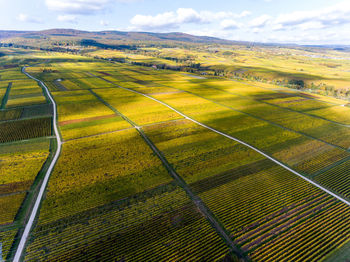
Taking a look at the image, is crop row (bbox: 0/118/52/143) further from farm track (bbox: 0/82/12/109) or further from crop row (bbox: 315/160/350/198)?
crop row (bbox: 315/160/350/198)

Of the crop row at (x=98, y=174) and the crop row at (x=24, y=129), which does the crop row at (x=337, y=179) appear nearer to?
the crop row at (x=98, y=174)

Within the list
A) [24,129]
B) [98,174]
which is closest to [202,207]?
[98,174]

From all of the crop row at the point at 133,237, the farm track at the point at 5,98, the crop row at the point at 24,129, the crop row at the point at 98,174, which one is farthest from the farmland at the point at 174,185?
the farm track at the point at 5,98

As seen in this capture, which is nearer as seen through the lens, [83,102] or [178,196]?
[178,196]

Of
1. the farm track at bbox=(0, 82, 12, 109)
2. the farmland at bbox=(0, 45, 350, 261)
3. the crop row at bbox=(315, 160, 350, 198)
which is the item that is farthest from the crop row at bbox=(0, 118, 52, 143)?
the crop row at bbox=(315, 160, 350, 198)

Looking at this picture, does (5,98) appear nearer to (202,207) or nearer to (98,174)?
(98,174)

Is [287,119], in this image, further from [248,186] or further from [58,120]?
[58,120]

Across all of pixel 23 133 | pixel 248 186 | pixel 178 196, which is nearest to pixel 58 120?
pixel 23 133

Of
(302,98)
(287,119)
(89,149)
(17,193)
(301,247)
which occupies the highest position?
(302,98)
